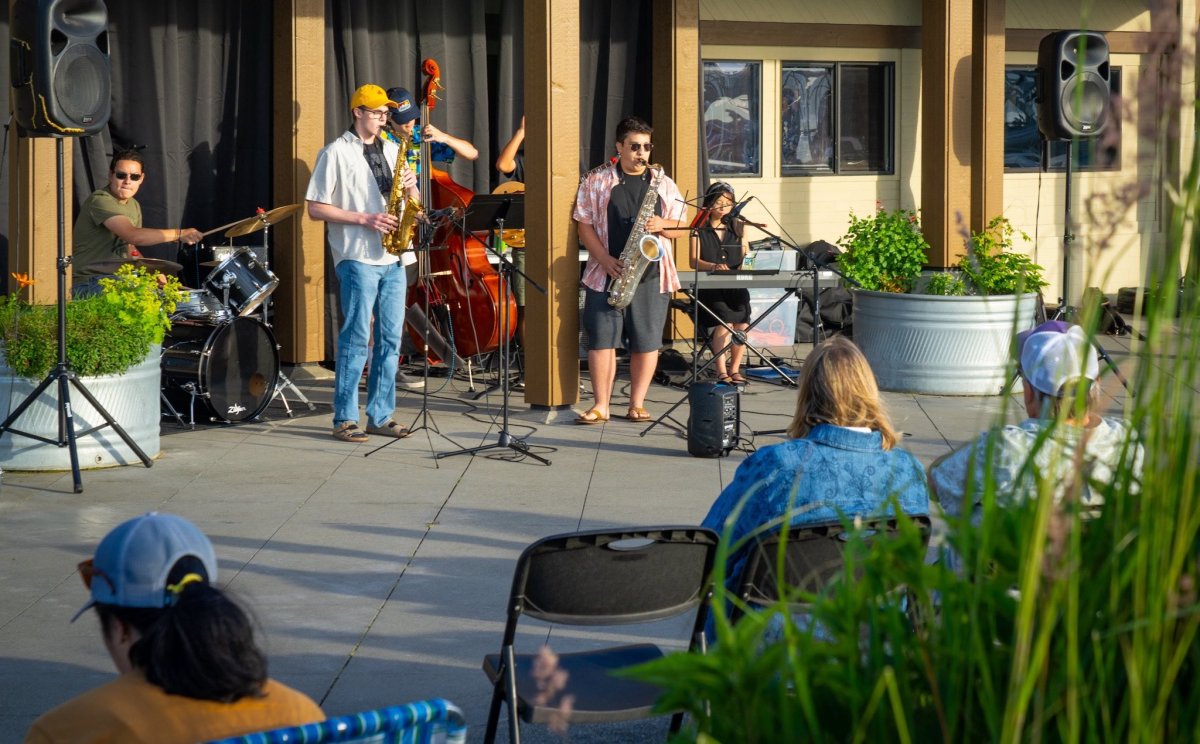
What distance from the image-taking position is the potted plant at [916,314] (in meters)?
9.73

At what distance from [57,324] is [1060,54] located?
632cm

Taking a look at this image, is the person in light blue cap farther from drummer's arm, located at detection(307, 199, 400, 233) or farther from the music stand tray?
the music stand tray

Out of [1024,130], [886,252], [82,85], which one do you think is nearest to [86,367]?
[82,85]

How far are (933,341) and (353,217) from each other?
3.96 m

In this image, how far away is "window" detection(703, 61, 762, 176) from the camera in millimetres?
13062

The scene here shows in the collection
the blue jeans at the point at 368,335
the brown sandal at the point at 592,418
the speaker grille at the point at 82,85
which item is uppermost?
the speaker grille at the point at 82,85

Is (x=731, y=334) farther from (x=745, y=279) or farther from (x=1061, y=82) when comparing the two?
(x=1061, y=82)

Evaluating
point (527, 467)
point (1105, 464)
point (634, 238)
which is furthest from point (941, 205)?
point (1105, 464)

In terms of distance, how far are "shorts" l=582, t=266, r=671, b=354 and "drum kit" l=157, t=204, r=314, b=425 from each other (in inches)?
71.5

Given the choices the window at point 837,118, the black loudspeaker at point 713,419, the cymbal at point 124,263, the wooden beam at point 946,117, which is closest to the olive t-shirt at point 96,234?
the cymbal at point 124,263

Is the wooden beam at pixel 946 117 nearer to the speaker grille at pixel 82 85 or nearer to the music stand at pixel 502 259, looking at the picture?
the music stand at pixel 502 259

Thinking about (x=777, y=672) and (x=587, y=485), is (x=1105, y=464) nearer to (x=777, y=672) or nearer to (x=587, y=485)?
(x=777, y=672)

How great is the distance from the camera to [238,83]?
406 inches

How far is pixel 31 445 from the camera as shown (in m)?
7.23
